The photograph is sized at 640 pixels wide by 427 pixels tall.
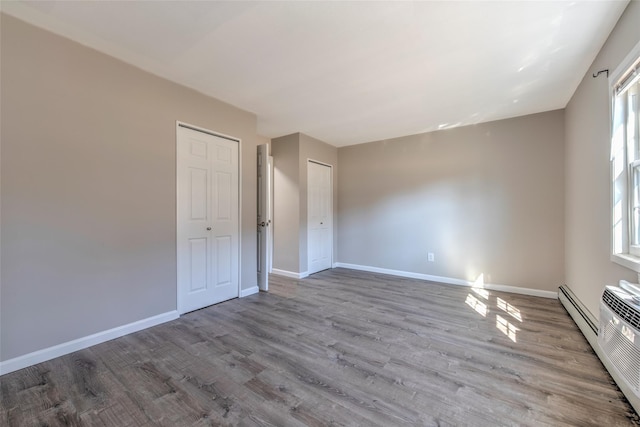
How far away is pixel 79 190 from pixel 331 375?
97.2 inches

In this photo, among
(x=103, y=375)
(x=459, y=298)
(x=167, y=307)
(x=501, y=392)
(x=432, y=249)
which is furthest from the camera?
(x=432, y=249)

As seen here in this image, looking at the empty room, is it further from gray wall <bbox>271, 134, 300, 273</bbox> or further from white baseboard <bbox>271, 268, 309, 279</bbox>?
gray wall <bbox>271, 134, 300, 273</bbox>

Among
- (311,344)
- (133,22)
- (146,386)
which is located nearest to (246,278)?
(311,344)

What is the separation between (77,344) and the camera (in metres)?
2.13

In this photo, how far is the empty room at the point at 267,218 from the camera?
163cm

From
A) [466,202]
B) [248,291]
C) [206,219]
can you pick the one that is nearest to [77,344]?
[206,219]

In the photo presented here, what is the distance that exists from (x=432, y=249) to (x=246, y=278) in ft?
9.76

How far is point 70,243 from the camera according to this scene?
2105mm

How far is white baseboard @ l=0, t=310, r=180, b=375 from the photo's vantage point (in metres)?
1.86

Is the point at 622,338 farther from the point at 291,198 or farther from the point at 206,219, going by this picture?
the point at 291,198

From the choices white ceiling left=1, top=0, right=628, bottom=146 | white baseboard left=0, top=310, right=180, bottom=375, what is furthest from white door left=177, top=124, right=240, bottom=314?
white ceiling left=1, top=0, right=628, bottom=146

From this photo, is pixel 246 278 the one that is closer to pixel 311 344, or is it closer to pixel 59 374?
pixel 311 344

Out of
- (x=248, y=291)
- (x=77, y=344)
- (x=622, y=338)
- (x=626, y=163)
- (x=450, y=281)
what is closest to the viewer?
(x=622, y=338)

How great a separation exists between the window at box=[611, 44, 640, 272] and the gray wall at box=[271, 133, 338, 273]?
3.60 metres
